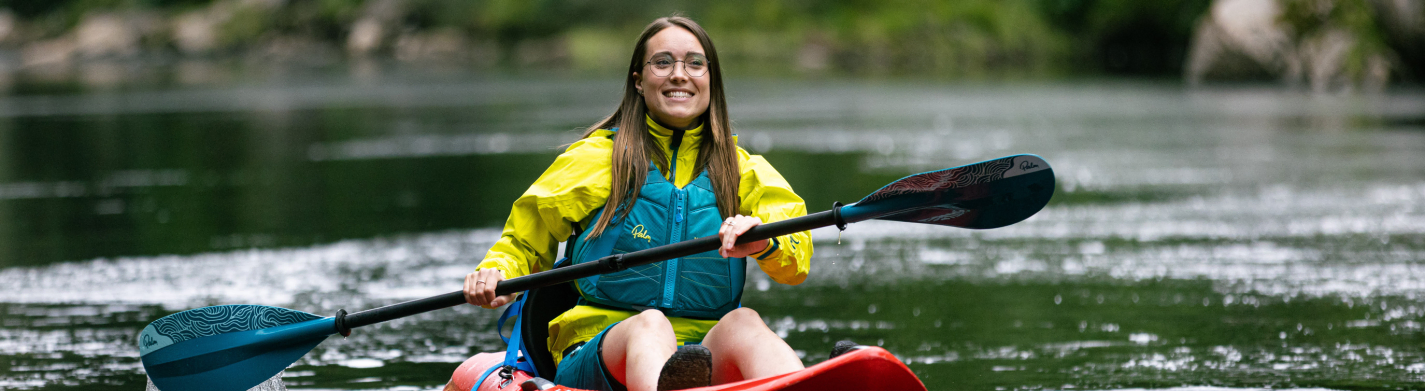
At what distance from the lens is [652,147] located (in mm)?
3947

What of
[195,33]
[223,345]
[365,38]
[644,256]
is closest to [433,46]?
[365,38]

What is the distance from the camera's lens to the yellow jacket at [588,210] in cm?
386

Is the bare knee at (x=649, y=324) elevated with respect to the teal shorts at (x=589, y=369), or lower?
elevated

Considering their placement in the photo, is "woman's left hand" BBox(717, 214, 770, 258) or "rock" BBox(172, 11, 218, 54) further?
"rock" BBox(172, 11, 218, 54)

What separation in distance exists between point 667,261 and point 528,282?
384 mm

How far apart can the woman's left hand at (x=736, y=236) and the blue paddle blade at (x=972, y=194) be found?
251mm

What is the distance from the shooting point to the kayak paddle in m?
3.63

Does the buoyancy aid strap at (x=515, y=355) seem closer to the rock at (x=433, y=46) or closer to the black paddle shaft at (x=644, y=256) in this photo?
the black paddle shaft at (x=644, y=256)

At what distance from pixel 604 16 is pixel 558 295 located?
218 ft

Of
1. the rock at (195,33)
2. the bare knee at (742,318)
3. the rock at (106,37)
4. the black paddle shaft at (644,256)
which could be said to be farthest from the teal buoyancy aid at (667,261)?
the rock at (195,33)

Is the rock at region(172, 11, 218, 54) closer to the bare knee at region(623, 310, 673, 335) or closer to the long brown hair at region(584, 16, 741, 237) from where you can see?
the long brown hair at region(584, 16, 741, 237)

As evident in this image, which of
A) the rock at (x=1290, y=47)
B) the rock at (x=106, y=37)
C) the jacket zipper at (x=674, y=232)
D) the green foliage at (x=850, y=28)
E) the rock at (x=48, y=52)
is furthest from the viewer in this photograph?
the rock at (x=106, y=37)

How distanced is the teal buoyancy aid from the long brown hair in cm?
3

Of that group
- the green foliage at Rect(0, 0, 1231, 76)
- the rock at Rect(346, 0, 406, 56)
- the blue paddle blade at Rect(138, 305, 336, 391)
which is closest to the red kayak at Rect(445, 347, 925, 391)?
the blue paddle blade at Rect(138, 305, 336, 391)
